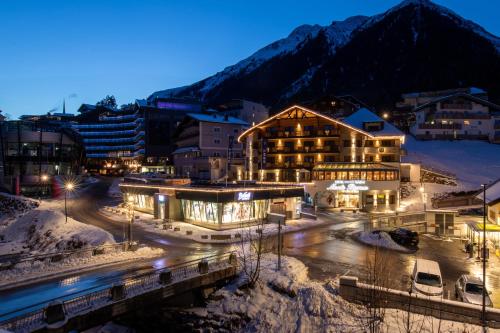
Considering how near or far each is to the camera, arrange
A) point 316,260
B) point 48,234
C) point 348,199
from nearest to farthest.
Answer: point 316,260
point 48,234
point 348,199

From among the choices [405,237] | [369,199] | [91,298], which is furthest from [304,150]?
[91,298]

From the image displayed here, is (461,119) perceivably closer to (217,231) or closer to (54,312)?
(217,231)

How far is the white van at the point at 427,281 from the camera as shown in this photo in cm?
2024

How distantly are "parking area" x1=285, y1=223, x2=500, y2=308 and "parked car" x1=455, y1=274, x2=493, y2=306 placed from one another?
35.3 inches

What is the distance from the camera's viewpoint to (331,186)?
201 feet

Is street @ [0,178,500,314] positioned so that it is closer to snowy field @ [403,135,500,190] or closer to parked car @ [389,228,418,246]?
parked car @ [389,228,418,246]

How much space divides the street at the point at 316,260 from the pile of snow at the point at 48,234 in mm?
2502

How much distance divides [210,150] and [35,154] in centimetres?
4210

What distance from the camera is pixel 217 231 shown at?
40250 millimetres

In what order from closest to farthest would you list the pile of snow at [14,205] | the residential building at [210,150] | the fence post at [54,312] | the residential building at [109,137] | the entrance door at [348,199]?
the fence post at [54,312] < the pile of snow at [14,205] < the entrance door at [348,199] < the residential building at [210,150] < the residential building at [109,137]

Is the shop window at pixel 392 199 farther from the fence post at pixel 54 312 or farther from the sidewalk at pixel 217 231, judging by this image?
the fence post at pixel 54 312

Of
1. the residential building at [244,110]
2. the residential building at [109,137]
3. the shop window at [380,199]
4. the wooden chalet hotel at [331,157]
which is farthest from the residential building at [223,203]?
the residential building at [109,137]

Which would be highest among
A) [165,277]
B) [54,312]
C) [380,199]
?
[54,312]

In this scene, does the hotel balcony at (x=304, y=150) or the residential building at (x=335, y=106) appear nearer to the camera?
the hotel balcony at (x=304, y=150)
